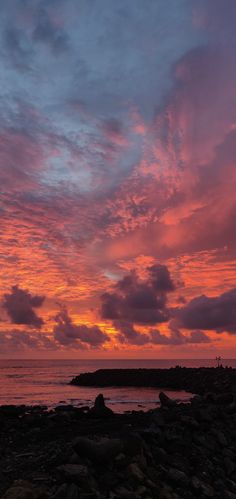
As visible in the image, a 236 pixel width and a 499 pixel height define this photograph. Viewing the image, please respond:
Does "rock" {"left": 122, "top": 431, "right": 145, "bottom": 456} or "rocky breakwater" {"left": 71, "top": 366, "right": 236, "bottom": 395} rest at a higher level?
"rocky breakwater" {"left": 71, "top": 366, "right": 236, "bottom": 395}

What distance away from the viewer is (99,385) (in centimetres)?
6656

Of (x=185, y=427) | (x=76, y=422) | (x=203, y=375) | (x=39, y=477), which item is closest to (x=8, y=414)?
(x=76, y=422)

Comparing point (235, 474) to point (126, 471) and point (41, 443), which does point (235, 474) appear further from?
point (41, 443)

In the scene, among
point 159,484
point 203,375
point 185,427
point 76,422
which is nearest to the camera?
point 159,484

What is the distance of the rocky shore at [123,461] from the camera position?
952cm

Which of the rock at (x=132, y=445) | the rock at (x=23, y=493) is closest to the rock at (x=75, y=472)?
the rock at (x=23, y=493)

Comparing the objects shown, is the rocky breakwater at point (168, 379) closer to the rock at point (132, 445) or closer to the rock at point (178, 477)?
the rock at point (178, 477)

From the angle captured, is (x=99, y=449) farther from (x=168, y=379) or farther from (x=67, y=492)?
(x=168, y=379)

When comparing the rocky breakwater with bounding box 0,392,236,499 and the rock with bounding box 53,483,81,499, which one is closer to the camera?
the rock with bounding box 53,483,81,499

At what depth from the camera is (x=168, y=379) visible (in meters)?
65.0

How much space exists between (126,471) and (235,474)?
14.7 feet

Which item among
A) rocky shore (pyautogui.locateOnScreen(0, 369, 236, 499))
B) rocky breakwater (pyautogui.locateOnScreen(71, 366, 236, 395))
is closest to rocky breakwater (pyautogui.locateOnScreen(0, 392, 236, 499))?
rocky shore (pyautogui.locateOnScreen(0, 369, 236, 499))

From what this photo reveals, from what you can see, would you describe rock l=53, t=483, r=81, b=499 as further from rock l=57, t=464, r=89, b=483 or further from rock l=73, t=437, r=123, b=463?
rock l=73, t=437, r=123, b=463

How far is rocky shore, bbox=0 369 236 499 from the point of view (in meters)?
9.52
